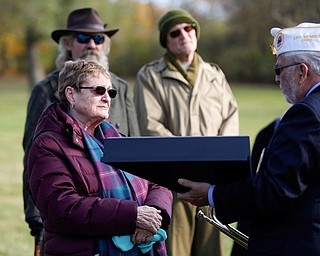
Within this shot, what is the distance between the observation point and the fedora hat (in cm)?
561

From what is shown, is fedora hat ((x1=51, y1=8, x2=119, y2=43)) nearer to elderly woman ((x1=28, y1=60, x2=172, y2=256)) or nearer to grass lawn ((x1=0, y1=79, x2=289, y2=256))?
elderly woman ((x1=28, y1=60, x2=172, y2=256))

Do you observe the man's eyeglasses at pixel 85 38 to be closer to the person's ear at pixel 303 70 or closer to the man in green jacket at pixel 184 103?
the man in green jacket at pixel 184 103

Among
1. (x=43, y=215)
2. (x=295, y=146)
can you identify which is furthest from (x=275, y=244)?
(x=43, y=215)

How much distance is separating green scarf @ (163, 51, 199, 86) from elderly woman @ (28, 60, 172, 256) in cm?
209

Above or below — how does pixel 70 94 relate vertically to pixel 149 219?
above

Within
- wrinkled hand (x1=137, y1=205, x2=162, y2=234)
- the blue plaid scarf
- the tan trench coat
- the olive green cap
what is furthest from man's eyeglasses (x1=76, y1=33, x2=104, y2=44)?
wrinkled hand (x1=137, y1=205, x2=162, y2=234)

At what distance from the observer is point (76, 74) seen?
3.76m

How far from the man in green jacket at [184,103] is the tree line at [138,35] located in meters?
25.6

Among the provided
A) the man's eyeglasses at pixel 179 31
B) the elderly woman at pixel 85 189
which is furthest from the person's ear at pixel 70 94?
the man's eyeglasses at pixel 179 31

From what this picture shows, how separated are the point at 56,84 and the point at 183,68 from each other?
1.25m

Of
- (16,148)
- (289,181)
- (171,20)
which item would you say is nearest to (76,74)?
(289,181)

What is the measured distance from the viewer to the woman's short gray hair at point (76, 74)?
12.3 ft

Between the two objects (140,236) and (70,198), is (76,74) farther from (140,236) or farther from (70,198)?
(140,236)

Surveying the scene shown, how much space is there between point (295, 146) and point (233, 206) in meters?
0.42
